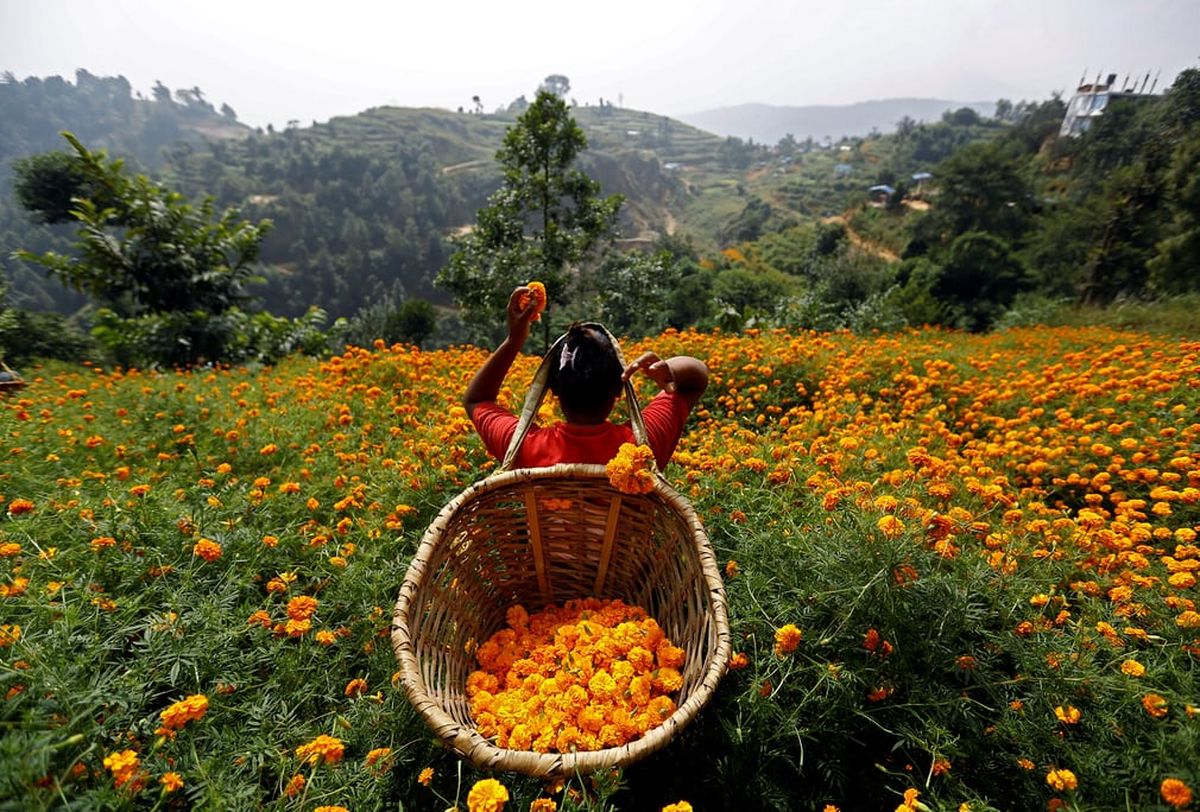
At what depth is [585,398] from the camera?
1835mm

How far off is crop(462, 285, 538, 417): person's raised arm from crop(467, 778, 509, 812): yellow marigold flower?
132cm

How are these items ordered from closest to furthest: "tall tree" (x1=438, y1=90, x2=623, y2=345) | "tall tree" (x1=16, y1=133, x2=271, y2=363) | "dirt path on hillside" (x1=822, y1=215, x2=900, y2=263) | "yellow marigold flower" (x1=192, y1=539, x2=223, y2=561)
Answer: "yellow marigold flower" (x1=192, y1=539, x2=223, y2=561), "tall tree" (x1=16, y1=133, x2=271, y2=363), "tall tree" (x1=438, y1=90, x2=623, y2=345), "dirt path on hillside" (x1=822, y1=215, x2=900, y2=263)

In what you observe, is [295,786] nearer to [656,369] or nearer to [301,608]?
[301,608]

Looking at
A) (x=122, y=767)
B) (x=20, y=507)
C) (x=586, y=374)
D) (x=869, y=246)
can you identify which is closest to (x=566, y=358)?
(x=586, y=374)

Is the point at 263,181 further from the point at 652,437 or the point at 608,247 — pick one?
the point at 652,437

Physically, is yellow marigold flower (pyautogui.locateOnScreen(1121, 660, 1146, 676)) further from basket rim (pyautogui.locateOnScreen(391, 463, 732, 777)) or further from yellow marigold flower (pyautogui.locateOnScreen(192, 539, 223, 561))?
yellow marigold flower (pyautogui.locateOnScreen(192, 539, 223, 561))

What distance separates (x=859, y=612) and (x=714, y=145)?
153898 millimetres

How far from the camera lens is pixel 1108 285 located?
2019 cm

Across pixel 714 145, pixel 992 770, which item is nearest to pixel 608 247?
pixel 992 770

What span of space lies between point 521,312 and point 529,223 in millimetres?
9441

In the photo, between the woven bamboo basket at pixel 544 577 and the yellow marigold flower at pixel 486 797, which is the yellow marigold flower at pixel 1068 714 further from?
the yellow marigold flower at pixel 486 797

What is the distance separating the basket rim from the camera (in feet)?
3.67

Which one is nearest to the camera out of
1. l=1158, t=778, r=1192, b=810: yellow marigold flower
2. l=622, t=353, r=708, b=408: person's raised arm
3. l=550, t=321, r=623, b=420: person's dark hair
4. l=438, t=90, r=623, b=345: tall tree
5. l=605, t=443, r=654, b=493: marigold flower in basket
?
l=1158, t=778, r=1192, b=810: yellow marigold flower

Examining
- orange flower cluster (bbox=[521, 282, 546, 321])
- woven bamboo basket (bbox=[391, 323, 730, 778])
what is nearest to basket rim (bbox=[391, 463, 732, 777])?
woven bamboo basket (bbox=[391, 323, 730, 778])
